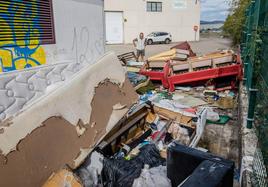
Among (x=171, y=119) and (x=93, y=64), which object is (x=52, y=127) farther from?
(x=171, y=119)

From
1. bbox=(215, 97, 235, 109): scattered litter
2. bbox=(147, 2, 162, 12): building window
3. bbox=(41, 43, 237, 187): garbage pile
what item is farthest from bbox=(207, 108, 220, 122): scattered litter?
bbox=(147, 2, 162, 12): building window

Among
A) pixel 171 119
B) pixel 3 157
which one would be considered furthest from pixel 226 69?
pixel 3 157

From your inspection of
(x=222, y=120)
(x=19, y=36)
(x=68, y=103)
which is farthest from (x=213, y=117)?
(x=19, y=36)

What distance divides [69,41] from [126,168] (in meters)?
3.74

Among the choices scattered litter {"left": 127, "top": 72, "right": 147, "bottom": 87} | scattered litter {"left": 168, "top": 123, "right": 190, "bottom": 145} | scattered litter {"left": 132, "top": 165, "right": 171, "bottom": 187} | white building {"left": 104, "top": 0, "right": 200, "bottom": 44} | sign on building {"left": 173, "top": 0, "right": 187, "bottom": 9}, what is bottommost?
scattered litter {"left": 168, "top": 123, "right": 190, "bottom": 145}

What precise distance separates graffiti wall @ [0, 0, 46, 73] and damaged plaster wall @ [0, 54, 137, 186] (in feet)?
6.10

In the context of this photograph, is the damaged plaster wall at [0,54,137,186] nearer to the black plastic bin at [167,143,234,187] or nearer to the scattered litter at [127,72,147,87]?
the black plastic bin at [167,143,234,187]

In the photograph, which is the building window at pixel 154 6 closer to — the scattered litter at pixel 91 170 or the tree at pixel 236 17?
the tree at pixel 236 17

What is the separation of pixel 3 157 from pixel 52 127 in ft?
1.67

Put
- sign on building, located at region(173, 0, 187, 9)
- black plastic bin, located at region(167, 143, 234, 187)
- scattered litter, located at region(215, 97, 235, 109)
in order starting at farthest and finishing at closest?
sign on building, located at region(173, 0, 187, 9) → scattered litter, located at region(215, 97, 235, 109) → black plastic bin, located at region(167, 143, 234, 187)

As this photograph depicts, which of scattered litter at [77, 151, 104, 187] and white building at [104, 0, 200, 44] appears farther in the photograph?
white building at [104, 0, 200, 44]

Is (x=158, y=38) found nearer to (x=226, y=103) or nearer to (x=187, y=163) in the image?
(x=226, y=103)

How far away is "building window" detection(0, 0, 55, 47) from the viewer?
4041 mm

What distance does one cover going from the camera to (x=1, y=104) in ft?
11.4
